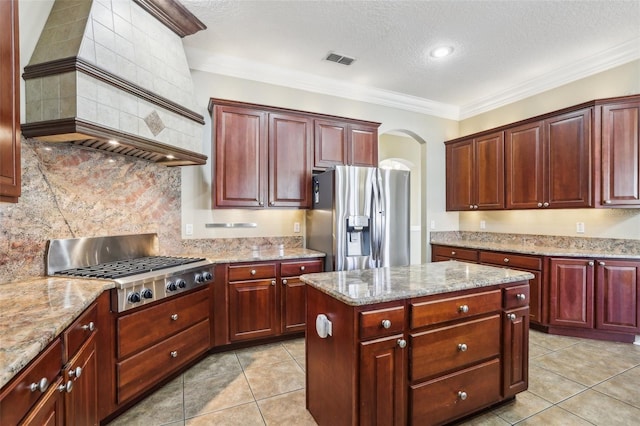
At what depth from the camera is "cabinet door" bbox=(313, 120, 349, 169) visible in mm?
3568

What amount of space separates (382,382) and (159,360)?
163 cm

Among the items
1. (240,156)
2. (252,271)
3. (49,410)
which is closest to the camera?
(49,410)

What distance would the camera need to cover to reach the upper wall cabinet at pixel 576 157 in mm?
3074

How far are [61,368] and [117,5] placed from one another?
2.29m

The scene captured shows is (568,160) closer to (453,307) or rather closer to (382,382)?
(453,307)

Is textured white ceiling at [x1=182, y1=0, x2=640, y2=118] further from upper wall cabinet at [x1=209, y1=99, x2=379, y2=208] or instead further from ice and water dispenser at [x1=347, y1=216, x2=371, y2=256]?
ice and water dispenser at [x1=347, y1=216, x2=371, y2=256]

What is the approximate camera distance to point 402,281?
1.84 m

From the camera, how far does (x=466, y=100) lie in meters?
4.78

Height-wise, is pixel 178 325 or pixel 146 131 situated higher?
pixel 146 131

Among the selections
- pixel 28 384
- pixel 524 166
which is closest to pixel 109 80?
pixel 28 384

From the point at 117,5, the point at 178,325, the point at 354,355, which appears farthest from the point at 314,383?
the point at 117,5

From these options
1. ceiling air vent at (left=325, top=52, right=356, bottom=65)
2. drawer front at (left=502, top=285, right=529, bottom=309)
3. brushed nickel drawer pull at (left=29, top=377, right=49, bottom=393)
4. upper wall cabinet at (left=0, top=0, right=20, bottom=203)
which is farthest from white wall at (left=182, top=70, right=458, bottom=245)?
drawer front at (left=502, top=285, right=529, bottom=309)

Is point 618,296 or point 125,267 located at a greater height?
point 125,267

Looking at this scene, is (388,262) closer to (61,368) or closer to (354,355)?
(354,355)
